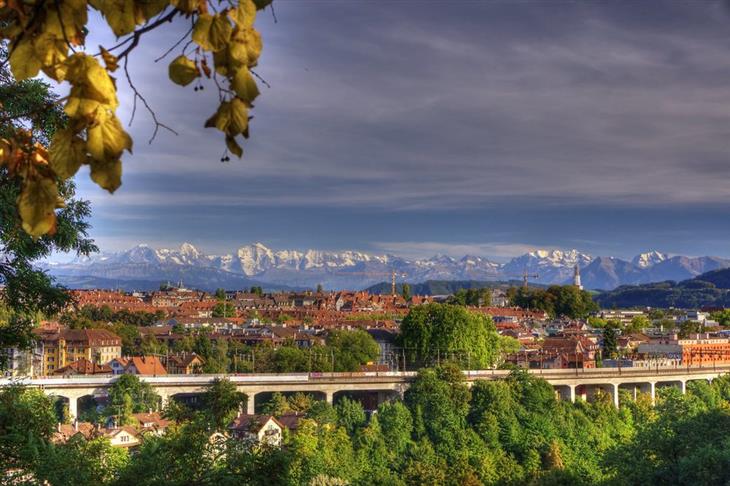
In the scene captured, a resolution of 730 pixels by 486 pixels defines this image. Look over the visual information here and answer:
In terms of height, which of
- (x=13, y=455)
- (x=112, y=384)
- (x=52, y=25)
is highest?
(x=52, y=25)

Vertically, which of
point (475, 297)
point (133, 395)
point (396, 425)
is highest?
point (475, 297)

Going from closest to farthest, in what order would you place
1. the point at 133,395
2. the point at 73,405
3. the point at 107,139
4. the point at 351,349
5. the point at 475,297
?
1. the point at 107,139
2. the point at 133,395
3. the point at 73,405
4. the point at 351,349
5. the point at 475,297

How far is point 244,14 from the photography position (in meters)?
1.40

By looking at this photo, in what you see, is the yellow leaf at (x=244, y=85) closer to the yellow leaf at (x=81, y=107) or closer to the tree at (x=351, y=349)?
the yellow leaf at (x=81, y=107)

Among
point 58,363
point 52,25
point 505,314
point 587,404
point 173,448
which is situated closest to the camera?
point 52,25

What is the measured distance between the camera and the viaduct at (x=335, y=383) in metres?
35.7

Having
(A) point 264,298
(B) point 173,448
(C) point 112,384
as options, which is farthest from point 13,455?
(A) point 264,298

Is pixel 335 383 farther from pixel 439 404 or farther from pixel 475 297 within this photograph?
pixel 475 297

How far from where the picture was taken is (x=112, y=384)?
1385 inches

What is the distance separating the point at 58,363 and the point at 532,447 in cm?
3075

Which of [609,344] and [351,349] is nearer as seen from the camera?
[351,349]

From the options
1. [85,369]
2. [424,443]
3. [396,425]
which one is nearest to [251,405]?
[396,425]

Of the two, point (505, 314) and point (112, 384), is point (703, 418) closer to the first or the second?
point (112, 384)

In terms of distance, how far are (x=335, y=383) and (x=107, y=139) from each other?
38255mm
